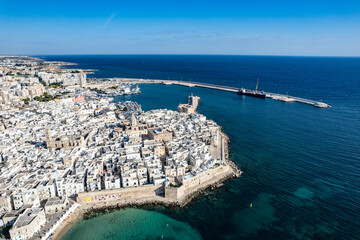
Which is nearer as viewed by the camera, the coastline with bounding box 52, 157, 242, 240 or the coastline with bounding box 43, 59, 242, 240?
the coastline with bounding box 43, 59, 242, 240

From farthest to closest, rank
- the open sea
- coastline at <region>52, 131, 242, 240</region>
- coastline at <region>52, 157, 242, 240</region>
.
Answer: coastline at <region>52, 157, 242, 240</region>, coastline at <region>52, 131, 242, 240</region>, the open sea

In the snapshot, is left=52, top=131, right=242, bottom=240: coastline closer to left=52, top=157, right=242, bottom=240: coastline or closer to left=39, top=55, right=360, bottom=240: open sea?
left=52, top=157, right=242, bottom=240: coastline

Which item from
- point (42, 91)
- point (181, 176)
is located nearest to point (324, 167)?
point (181, 176)

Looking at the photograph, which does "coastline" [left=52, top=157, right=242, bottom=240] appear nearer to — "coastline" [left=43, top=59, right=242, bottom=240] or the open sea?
"coastline" [left=43, top=59, right=242, bottom=240]

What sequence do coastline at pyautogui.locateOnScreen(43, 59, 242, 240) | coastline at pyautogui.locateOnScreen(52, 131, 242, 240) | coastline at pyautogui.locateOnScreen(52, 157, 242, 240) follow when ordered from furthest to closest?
1. coastline at pyautogui.locateOnScreen(52, 157, 242, 240)
2. coastline at pyautogui.locateOnScreen(43, 59, 242, 240)
3. coastline at pyautogui.locateOnScreen(52, 131, 242, 240)

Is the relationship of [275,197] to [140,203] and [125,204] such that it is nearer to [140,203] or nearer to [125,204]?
[140,203]

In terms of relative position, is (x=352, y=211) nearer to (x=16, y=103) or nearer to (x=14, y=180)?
(x=14, y=180)

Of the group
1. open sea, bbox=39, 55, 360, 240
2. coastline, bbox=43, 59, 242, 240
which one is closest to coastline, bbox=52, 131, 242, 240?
coastline, bbox=43, 59, 242, 240

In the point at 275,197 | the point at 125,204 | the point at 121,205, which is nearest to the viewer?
the point at 121,205

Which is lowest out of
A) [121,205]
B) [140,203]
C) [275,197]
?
[121,205]

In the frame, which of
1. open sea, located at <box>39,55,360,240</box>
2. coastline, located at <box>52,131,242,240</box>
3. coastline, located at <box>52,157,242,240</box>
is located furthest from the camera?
coastline, located at <box>52,157,242,240</box>

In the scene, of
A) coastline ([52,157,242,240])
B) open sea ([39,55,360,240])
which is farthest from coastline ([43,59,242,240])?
open sea ([39,55,360,240])

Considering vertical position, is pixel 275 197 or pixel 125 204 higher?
pixel 275 197

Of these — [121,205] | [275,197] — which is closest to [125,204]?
[121,205]
